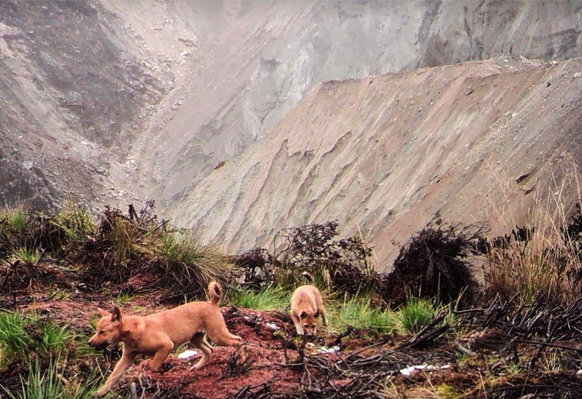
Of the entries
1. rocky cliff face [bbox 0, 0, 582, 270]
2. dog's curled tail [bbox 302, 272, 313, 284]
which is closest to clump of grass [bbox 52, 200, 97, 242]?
dog's curled tail [bbox 302, 272, 313, 284]

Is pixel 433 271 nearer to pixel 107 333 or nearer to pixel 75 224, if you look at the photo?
pixel 75 224

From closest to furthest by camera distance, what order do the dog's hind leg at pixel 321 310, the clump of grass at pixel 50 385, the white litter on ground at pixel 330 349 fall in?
the clump of grass at pixel 50 385 < the white litter on ground at pixel 330 349 < the dog's hind leg at pixel 321 310

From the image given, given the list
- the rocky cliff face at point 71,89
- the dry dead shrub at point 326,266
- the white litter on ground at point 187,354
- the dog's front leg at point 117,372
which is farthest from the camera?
the rocky cliff face at point 71,89

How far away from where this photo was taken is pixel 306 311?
7.69 metres

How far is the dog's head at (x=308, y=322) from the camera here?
761 cm

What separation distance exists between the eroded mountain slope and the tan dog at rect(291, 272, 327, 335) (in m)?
8.10

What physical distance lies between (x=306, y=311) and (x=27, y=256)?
3.62 metres

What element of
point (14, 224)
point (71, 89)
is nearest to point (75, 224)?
point (14, 224)

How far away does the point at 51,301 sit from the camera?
8789mm

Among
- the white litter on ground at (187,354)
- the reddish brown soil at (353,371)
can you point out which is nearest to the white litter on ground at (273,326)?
the reddish brown soil at (353,371)

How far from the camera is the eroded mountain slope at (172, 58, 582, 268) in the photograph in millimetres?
18938

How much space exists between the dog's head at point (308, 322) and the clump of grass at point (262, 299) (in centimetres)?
146

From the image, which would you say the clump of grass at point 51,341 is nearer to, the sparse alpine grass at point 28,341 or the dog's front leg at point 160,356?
the sparse alpine grass at point 28,341

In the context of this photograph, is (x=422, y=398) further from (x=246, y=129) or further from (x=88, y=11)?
(x=88, y=11)
